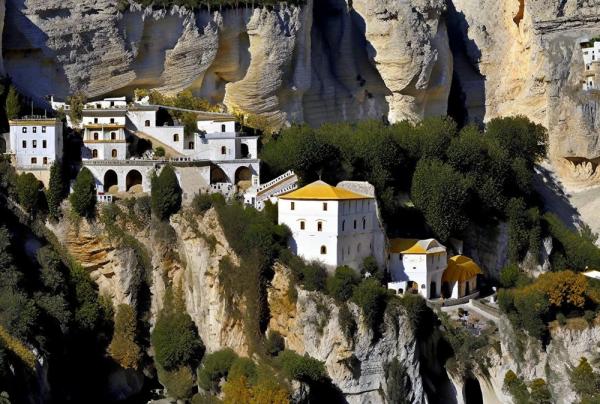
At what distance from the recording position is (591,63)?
60.1 meters

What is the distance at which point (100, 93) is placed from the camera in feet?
176

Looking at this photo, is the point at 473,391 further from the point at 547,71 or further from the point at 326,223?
the point at 547,71

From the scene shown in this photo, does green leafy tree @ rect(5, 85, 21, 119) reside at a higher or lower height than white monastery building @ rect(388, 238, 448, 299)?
higher

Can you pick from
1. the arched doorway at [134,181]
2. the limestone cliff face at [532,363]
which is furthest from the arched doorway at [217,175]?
the limestone cliff face at [532,363]

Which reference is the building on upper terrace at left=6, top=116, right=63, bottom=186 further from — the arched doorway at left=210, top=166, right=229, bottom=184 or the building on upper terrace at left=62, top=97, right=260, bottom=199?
the arched doorway at left=210, top=166, right=229, bottom=184

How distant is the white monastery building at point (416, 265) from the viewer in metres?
50.4

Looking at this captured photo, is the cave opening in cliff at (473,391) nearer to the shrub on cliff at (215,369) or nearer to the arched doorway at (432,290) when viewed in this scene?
the arched doorway at (432,290)

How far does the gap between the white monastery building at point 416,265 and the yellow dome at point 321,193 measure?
2382 mm

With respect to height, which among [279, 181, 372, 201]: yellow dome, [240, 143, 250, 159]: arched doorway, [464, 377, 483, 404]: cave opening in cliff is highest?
[240, 143, 250, 159]: arched doorway

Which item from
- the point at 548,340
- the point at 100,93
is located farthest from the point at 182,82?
the point at 548,340

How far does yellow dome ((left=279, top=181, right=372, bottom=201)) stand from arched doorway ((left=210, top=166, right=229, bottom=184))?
326 centimetres

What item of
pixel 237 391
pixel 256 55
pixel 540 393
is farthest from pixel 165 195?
pixel 540 393

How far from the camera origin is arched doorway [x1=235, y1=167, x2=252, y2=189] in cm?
5166

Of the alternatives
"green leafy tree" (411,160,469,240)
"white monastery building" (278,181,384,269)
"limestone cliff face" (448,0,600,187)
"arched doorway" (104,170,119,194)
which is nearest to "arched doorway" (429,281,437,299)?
"green leafy tree" (411,160,469,240)
